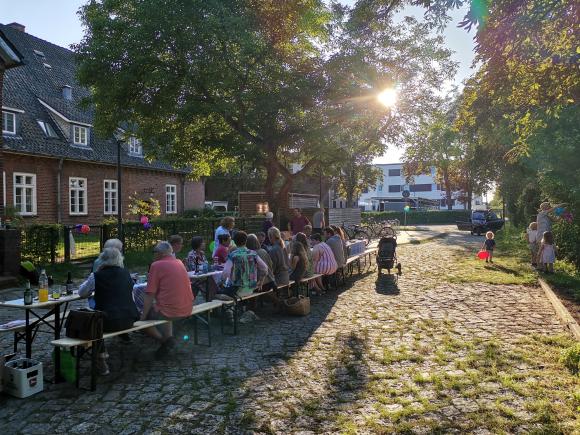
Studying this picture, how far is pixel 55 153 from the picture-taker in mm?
26844

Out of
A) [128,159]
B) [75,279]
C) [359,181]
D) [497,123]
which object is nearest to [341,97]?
[497,123]

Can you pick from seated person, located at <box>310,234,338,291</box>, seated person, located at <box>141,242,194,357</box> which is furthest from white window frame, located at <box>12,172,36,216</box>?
seated person, located at <box>141,242,194,357</box>

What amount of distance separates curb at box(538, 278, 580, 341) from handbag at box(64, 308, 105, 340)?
21.6 ft

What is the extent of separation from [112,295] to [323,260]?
A: 6.27 meters

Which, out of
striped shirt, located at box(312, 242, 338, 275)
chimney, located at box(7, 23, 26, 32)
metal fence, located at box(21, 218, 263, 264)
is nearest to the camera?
striped shirt, located at box(312, 242, 338, 275)

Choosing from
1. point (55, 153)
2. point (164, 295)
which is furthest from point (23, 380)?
point (55, 153)

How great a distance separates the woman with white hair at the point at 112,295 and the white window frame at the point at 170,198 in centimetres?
3192

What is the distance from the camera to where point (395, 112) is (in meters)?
24.0

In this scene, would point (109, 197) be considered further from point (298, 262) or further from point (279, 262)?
point (279, 262)

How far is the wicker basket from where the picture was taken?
924 centimetres

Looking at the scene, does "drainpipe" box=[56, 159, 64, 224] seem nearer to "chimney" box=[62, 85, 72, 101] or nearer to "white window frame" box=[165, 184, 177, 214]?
"chimney" box=[62, 85, 72, 101]

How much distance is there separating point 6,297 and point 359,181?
51.0 metres

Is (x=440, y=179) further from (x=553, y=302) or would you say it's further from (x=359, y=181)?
(x=553, y=302)

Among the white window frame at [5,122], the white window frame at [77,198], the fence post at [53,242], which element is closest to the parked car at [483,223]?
the white window frame at [77,198]
